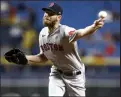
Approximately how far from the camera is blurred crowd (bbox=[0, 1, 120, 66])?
32.2 ft

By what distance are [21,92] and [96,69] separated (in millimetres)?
2806

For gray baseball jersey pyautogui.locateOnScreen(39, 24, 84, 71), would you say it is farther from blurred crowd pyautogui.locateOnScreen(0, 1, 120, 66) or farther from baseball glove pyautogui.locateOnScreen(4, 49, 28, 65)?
blurred crowd pyautogui.locateOnScreen(0, 1, 120, 66)

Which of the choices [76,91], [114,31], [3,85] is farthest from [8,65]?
[76,91]

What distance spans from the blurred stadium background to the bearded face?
330 centimetres

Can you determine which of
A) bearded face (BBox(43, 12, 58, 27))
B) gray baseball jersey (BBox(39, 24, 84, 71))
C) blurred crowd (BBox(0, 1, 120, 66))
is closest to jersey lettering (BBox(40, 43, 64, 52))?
gray baseball jersey (BBox(39, 24, 84, 71))

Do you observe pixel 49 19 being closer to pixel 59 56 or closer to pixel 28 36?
pixel 59 56

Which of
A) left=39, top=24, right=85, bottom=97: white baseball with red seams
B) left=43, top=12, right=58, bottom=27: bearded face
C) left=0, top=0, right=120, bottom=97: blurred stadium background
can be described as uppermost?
left=0, top=0, right=120, bottom=97: blurred stadium background

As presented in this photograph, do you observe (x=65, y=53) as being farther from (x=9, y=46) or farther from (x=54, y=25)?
(x=9, y=46)

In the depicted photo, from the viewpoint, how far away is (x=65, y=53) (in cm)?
445

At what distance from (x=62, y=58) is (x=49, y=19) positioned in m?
0.42

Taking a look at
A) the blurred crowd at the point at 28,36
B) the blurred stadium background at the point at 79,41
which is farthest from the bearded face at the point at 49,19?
the blurred crowd at the point at 28,36

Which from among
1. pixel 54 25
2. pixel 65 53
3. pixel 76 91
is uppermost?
pixel 54 25

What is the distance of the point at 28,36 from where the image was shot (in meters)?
10.0

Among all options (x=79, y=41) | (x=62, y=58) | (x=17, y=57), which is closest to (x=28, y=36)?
(x=79, y=41)
